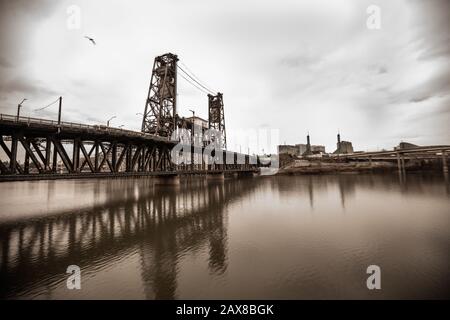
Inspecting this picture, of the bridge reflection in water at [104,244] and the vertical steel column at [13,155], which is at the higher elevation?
the vertical steel column at [13,155]

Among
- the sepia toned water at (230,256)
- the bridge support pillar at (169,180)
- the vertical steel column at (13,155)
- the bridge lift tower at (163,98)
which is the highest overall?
the bridge lift tower at (163,98)

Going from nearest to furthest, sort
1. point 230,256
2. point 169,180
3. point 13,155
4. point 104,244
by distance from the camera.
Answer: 1. point 230,256
2. point 104,244
3. point 13,155
4. point 169,180

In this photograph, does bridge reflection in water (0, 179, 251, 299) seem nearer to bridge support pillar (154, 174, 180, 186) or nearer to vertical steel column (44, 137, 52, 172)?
vertical steel column (44, 137, 52, 172)

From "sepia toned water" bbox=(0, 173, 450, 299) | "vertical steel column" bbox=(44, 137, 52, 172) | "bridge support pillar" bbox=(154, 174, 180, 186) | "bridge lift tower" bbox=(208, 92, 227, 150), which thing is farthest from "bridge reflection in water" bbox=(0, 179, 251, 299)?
"bridge lift tower" bbox=(208, 92, 227, 150)

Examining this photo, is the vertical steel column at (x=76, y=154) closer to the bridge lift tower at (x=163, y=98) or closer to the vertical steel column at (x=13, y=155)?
the vertical steel column at (x=13, y=155)

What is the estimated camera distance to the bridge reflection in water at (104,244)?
642cm

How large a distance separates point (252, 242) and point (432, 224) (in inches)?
454

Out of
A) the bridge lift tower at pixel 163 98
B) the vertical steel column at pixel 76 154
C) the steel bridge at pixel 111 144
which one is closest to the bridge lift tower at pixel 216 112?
the steel bridge at pixel 111 144

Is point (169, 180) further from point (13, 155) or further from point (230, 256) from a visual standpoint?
point (230, 256)

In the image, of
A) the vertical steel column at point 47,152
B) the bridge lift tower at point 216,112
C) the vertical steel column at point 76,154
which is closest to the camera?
the vertical steel column at point 47,152

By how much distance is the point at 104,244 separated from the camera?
32.0ft

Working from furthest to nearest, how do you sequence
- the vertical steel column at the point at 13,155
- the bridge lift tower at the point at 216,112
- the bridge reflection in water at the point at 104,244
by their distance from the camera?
1. the bridge lift tower at the point at 216,112
2. the vertical steel column at the point at 13,155
3. the bridge reflection in water at the point at 104,244

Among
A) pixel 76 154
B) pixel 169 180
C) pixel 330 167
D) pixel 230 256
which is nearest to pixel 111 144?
pixel 76 154
